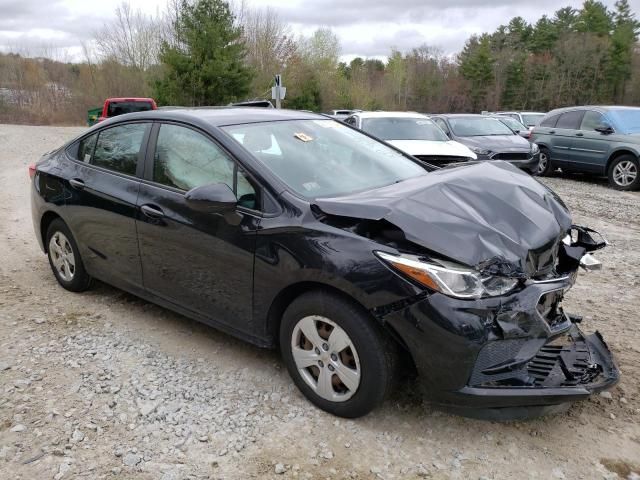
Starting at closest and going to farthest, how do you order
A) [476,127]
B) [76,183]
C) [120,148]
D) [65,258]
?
[120,148], [76,183], [65,258], [476,127]

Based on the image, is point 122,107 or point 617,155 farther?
point 122,107

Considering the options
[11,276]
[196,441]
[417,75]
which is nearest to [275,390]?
[196,441]

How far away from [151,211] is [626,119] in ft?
37.1

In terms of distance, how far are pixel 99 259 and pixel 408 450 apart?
289 cm

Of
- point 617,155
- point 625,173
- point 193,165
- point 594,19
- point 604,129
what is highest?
point 594,19

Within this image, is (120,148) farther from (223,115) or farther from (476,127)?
(476,127)

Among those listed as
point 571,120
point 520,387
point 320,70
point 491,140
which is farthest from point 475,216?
point 320,70

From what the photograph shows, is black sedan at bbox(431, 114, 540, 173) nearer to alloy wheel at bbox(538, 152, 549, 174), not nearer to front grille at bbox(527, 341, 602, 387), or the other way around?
alloy wheel at bbox(538, 152, 549, 174)

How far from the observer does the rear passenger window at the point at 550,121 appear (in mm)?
12802

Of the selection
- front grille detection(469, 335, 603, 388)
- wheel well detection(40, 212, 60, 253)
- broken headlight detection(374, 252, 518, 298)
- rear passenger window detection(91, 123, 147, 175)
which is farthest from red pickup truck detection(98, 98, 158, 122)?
front grille detection(469, 335, 603, 388)

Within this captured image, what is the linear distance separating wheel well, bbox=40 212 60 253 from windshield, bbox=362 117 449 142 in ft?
20.0

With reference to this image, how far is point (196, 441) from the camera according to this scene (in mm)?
2848

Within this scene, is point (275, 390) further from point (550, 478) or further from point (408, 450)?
point (550, 478)

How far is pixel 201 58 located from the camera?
26.9m
